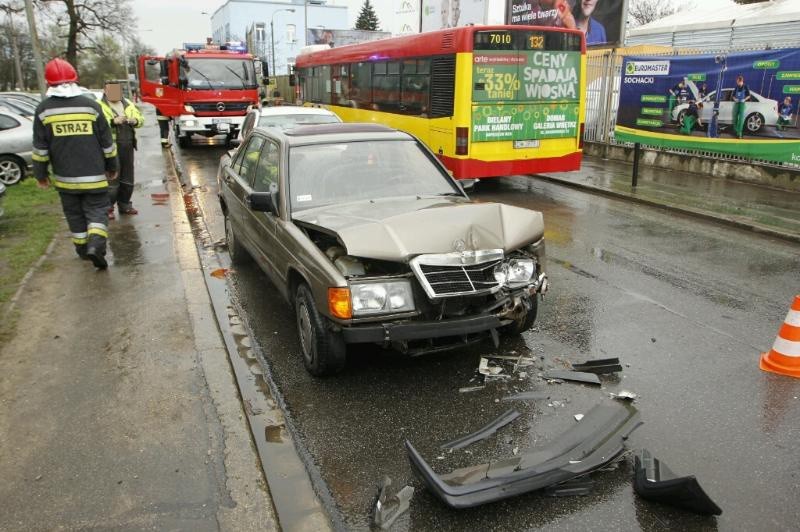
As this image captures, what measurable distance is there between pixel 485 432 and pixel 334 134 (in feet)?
10.4

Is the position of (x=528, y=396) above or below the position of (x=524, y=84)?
below

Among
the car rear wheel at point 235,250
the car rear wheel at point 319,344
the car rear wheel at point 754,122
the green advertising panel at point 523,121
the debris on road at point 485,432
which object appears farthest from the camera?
the car rear wheel at point 754,122

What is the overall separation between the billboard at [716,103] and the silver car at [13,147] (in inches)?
547

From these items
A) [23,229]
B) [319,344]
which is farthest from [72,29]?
[319,344]

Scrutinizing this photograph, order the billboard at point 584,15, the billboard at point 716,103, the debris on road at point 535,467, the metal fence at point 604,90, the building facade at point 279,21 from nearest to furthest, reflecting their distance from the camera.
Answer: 1. the debris on road at point 535,467
2. the billboard at point 716,103
3. the metal fence at point 604,90
4. the billboard at point 584,15
5. the building facade at point 279,21

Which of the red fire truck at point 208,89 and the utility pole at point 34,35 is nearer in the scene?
the utility pole at point 34,35

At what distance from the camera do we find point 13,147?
1238 cm

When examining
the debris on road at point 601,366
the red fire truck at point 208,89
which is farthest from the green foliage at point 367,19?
the debris on road at point 601,366

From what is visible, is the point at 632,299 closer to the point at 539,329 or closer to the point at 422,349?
the point at 539,329

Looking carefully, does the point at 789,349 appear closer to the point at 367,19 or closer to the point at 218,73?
the point at 218,73

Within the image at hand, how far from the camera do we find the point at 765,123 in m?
12.2

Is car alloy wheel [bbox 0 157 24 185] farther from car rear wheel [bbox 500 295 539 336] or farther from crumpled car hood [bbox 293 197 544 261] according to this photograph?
car rear wheel [bbox 500 295 539 336]

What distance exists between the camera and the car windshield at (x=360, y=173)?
5148 millimetres

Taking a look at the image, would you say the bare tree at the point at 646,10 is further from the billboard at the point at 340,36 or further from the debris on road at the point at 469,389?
the debris on road at the point at 469,389
